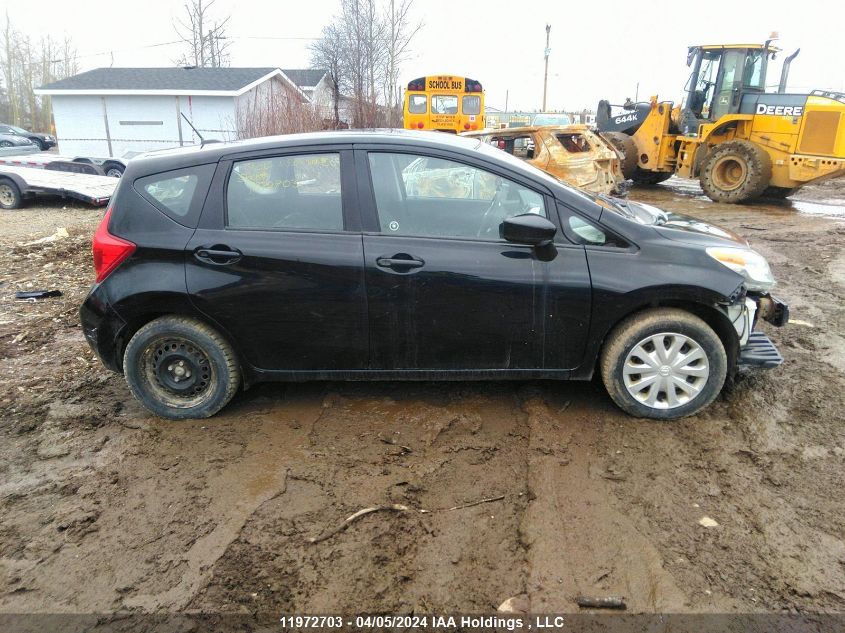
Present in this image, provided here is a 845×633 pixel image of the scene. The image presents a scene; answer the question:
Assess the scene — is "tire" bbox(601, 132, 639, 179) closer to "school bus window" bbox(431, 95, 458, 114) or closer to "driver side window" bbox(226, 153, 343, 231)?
"school bus window" bbox(431, 95, 458, 114)

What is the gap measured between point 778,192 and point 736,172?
162 centimetres

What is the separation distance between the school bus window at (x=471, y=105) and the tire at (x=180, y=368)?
17.3 m

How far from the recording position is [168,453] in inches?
139

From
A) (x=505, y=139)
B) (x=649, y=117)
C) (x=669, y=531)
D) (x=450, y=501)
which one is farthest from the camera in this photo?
(x=649, y=117)

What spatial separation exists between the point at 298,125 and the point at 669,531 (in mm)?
14807

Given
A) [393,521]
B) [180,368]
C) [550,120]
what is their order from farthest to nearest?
[550,120] < [180,368] < [393,521]

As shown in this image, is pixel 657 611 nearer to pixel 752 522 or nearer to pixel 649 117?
pixel 752 522

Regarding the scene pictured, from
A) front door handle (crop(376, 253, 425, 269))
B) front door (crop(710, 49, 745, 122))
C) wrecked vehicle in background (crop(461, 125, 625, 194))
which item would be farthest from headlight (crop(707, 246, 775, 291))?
front door (crop(710, 49, 745, 122))

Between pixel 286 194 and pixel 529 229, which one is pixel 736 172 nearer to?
pixel 529 229

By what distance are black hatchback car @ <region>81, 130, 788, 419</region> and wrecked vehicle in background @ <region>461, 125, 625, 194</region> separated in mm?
7466

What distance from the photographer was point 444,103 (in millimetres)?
19328

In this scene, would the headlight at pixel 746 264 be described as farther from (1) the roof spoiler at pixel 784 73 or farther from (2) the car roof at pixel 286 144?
(1) the roof spoiler at pixel 784 73

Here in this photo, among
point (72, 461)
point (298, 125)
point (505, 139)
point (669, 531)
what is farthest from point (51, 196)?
point (669, 531)

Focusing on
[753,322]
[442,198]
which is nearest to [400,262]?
[442,198]
